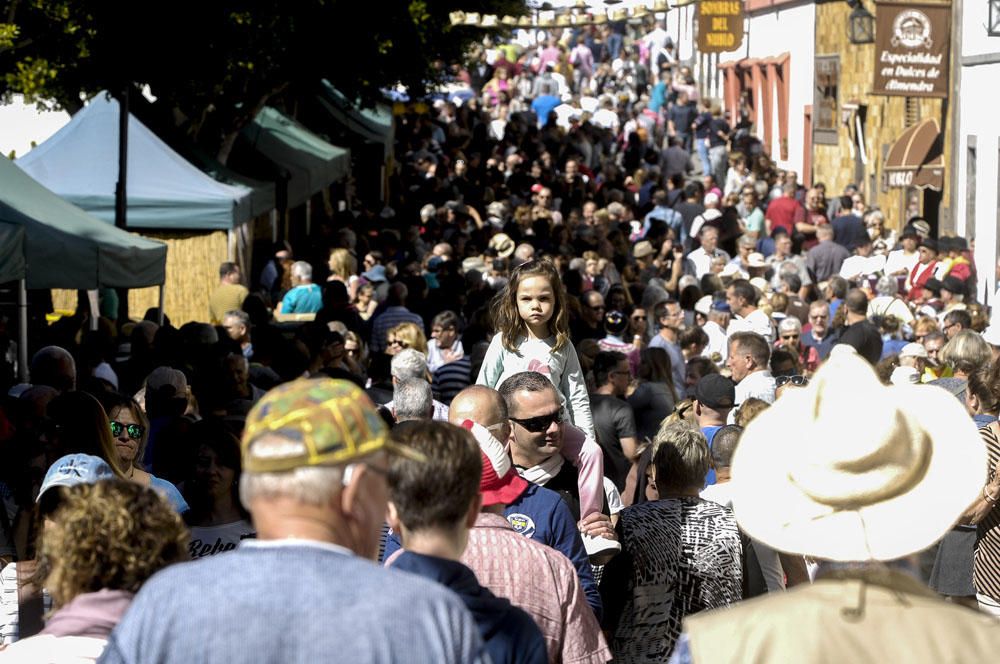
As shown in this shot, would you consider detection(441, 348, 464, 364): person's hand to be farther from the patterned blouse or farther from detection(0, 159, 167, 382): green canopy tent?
the patterned blouse

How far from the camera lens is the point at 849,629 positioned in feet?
9.23

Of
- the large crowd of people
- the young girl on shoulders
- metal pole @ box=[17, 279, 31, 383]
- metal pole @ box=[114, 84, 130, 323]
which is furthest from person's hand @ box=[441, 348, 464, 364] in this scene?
the young girl on shoulders

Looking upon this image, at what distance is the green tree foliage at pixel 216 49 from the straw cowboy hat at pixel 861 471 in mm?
9154

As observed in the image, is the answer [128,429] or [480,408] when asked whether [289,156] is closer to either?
[128,429]

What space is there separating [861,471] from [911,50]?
892 inches

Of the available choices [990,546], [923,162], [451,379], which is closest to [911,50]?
[923,162]

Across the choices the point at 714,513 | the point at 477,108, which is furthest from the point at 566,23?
the point at 714,513

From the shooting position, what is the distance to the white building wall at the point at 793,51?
120ft

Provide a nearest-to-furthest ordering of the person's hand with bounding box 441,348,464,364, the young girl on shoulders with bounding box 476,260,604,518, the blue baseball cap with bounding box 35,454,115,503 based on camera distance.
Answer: the blue baseball cap with bounding box 35,454,115,503 < the young girl on shoulders with bounding box 476,260,604,518 < the person's hand with bounding box 441,348,464,364

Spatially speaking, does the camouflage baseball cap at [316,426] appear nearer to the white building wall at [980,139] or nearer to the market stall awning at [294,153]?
the market stall awning at [294,153]

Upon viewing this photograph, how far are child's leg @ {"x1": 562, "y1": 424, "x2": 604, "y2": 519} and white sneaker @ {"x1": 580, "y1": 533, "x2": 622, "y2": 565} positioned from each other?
28 centimetres

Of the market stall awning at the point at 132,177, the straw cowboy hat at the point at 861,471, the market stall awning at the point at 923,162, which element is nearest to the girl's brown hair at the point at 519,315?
the straw cowboy hat at the point at 861,471

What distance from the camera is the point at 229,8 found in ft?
54.4

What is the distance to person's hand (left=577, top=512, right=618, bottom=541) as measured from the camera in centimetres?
538
